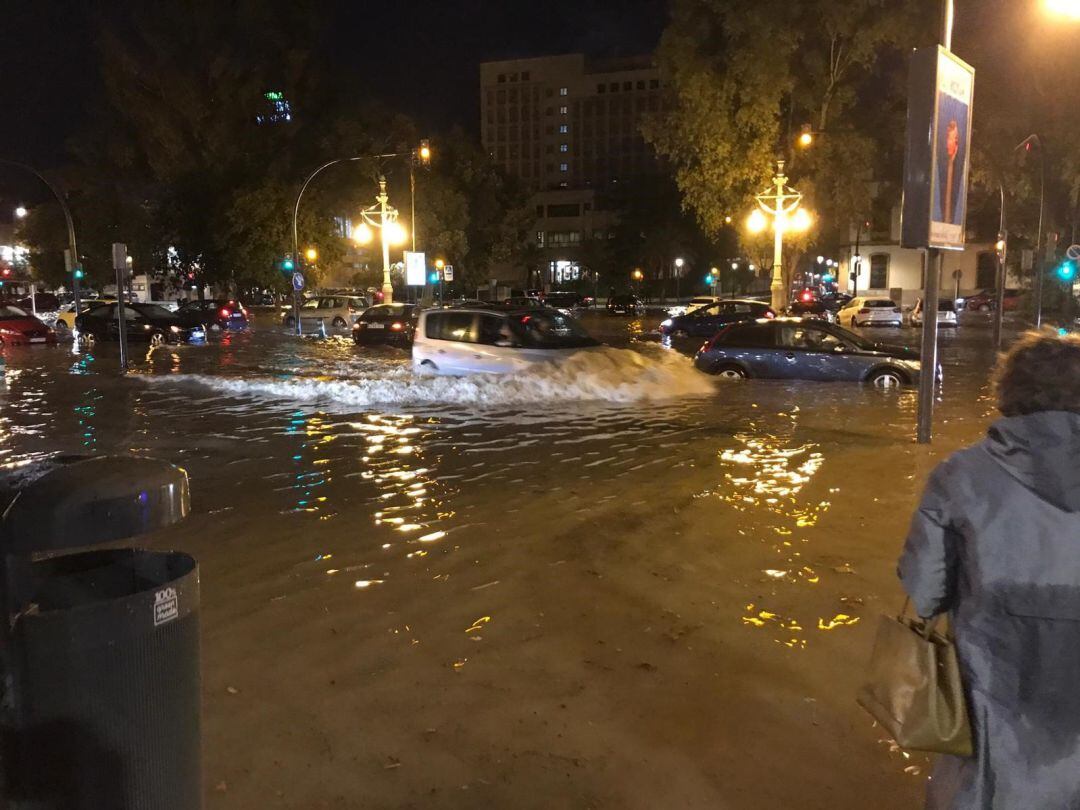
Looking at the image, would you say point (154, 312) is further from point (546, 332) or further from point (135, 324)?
point (546, 332)

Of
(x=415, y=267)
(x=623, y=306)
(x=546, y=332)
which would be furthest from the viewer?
(x=623, y=306)

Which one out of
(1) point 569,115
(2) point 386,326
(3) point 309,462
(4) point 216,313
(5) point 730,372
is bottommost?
(3) point 309,462

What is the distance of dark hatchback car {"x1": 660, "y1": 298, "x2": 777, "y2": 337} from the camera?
1209 inches

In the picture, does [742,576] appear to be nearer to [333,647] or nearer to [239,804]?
[333,647]

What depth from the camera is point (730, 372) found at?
17.4 m

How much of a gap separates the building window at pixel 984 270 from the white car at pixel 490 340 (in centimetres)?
5879

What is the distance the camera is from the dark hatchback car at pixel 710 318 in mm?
30719

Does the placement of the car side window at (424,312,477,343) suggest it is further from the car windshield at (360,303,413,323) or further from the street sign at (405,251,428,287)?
the street sign at (405,251,428,287)

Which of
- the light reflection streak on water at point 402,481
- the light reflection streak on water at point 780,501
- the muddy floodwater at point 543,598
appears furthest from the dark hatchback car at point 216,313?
the light reflection streak on water at point 780,501

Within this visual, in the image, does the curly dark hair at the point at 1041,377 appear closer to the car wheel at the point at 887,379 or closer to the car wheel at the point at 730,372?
the car wheel at the point at 887,379

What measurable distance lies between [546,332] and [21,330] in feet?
72.1

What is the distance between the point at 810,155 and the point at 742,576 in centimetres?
3263

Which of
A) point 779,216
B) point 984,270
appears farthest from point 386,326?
point 984,270

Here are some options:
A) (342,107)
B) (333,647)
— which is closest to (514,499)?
(333,647)
